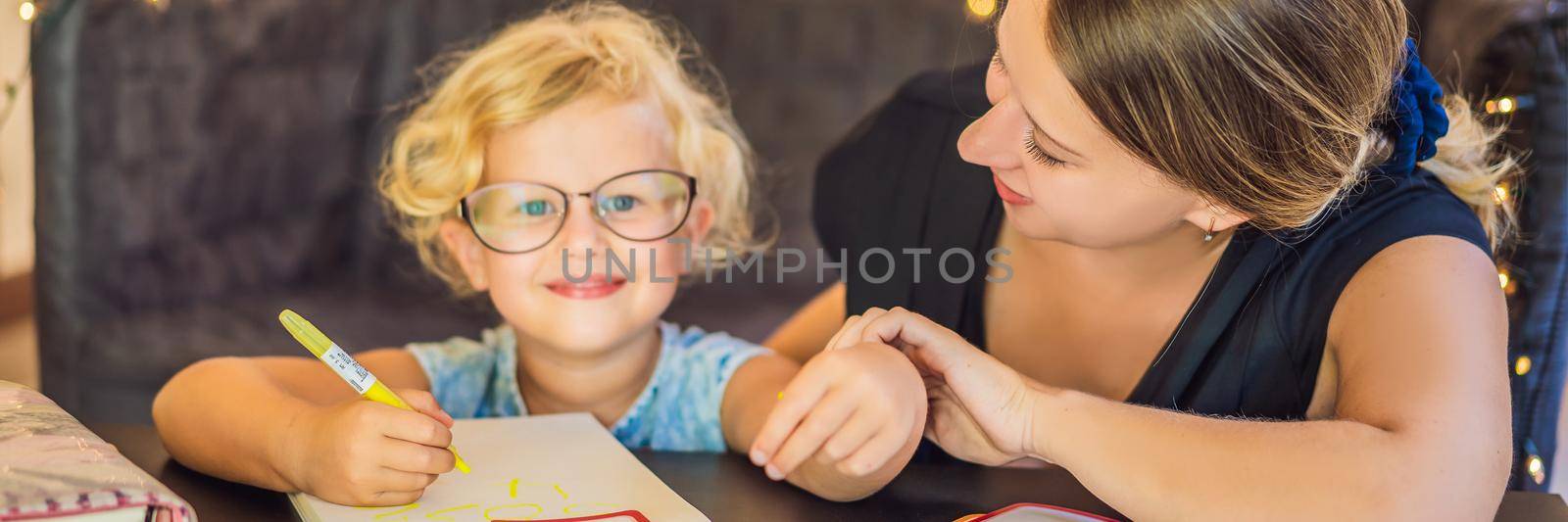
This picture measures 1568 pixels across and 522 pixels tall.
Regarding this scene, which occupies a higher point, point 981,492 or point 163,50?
point 163,50

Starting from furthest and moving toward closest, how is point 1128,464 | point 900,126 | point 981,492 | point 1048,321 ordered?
point 900,126 → point 1048,321 → point 981,492 → point 1128,464

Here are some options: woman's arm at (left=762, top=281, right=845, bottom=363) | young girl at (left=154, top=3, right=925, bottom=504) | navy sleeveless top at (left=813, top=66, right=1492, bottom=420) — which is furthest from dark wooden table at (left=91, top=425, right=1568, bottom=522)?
woman's arm at (left=762, top=281, right=845, bottom=363)

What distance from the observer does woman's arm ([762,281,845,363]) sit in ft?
5.11

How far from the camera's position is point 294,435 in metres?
0.88

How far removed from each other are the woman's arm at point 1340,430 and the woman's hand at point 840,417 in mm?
78

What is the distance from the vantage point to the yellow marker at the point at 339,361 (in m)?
0.82

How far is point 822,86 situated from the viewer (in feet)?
7.19

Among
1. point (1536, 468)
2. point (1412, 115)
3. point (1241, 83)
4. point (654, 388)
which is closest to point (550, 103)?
point (654, 388)

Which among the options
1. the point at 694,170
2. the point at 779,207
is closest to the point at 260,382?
the point at 694,170

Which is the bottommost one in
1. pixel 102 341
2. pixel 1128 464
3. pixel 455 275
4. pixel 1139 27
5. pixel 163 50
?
pixel 102 341

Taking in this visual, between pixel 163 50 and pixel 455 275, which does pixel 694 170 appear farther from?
pixel 163 50

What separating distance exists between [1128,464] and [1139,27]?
0.30 metres

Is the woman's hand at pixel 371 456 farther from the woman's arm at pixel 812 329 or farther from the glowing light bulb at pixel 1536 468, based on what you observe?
the glowing light bulb at pixel 1536 468

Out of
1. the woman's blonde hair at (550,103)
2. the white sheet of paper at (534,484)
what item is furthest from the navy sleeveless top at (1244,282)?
the white sheet of paper at (534,484)
